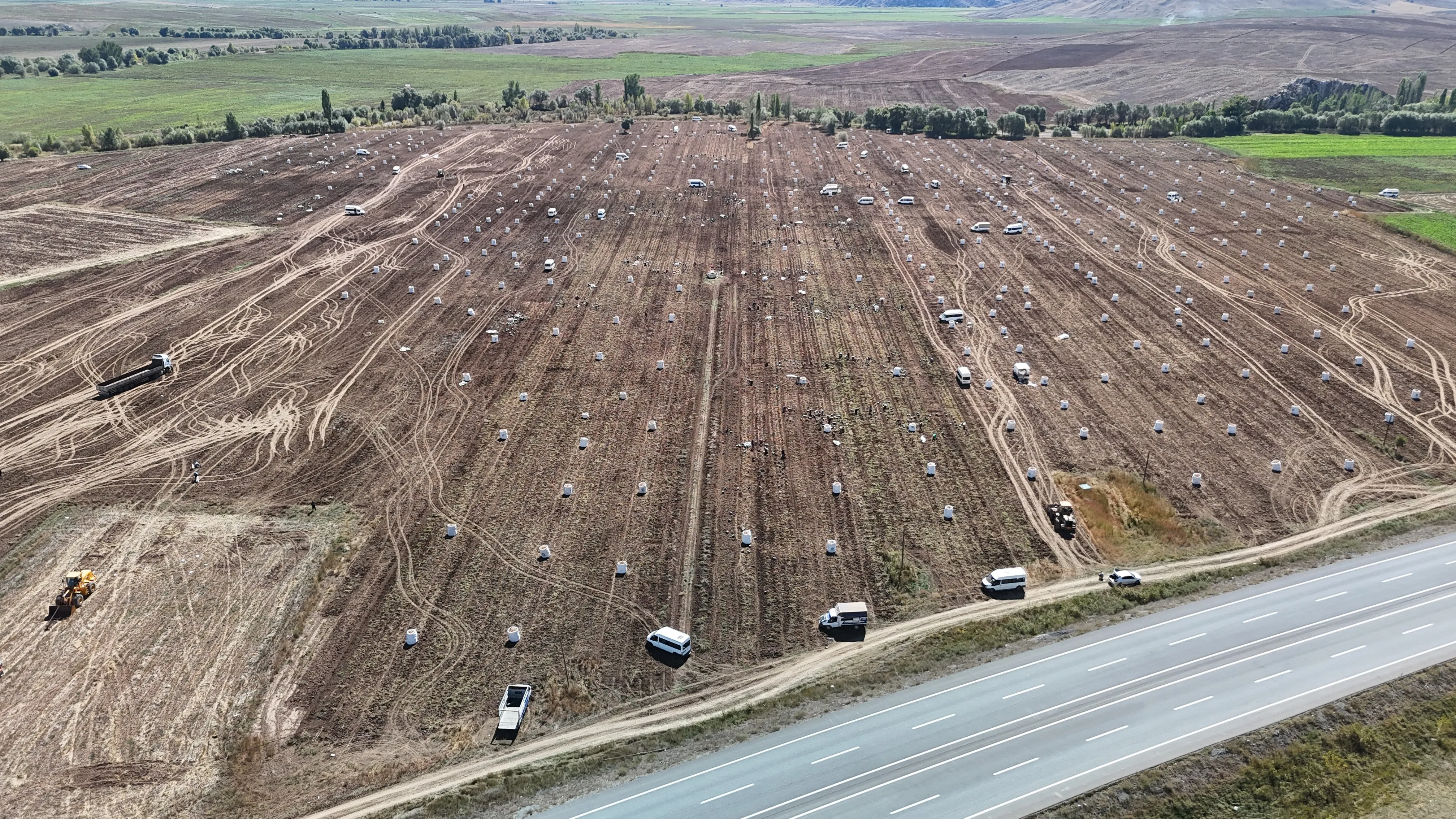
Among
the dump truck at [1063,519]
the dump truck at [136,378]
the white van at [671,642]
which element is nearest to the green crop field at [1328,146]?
the dump truck at [1063,519]

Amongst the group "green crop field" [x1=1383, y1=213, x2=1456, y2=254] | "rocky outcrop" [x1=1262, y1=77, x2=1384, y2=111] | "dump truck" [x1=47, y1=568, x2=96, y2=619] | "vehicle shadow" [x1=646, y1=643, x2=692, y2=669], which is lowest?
"vehicle shadow" [x1=646, y1=643, x2=692, y2=669]

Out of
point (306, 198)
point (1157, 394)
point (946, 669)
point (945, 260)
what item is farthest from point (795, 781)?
point (306, 198)

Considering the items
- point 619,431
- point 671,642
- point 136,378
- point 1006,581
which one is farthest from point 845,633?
point 136,378

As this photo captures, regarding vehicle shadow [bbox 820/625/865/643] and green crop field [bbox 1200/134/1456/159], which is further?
green crop field [bbox 1200/134/1456/159]

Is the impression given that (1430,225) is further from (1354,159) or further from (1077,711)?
(1077,711)

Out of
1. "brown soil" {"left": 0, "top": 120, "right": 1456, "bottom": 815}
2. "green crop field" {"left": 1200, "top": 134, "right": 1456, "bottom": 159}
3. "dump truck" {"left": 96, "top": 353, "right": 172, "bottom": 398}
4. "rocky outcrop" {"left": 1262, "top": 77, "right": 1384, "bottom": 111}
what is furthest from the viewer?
"rocky outcrop" {"left": 1262, "top": 77, "right": 1384, "bottom": 111}

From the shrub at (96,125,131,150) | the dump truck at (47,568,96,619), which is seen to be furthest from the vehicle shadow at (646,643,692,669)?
the shrub at (96,125,131,150)

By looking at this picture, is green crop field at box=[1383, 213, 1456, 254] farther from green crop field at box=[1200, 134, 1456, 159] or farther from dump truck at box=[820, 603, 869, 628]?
dump truck at box=[820, 603, 869, 628]
